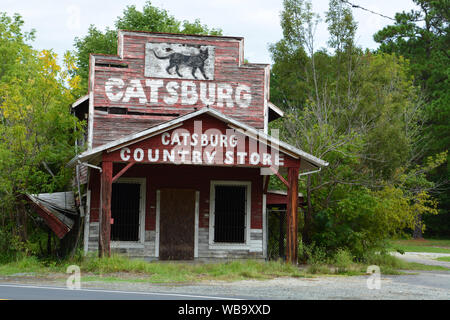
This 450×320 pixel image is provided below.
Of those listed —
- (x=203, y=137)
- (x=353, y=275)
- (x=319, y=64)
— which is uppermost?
(x=319, y=64)

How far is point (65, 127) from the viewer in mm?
19250

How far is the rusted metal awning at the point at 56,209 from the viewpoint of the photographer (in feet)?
61.6

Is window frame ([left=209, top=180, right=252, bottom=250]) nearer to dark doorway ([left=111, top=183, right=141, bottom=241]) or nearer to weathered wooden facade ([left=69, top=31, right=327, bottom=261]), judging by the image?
weathered wooden facade ([left=69, top=31, right=327, bottom=261])

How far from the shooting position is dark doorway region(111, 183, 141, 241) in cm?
1930

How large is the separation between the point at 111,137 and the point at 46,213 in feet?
10.3

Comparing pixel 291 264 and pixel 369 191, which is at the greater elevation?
pixel 369 191

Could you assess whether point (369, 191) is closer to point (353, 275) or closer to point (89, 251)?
point (353, 275)

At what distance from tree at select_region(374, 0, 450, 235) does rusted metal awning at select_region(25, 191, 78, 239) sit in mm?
30907

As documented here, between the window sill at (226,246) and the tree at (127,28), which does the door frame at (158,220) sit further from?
the tree at (127,28)

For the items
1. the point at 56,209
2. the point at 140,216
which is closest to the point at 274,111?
the point at 140,216

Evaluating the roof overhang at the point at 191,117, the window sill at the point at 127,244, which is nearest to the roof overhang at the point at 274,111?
the roof overhang at the point at 191,117

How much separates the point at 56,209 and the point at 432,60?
36.1m
